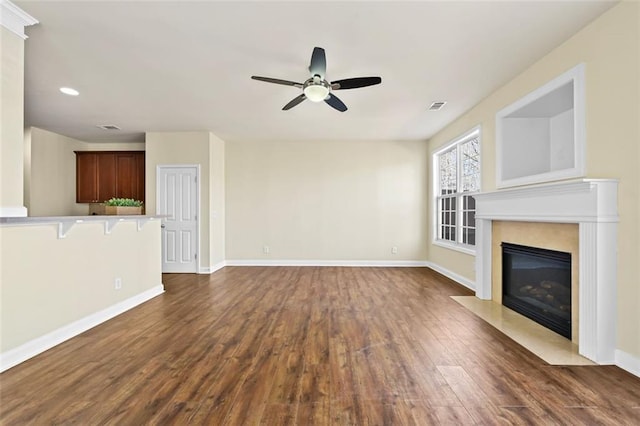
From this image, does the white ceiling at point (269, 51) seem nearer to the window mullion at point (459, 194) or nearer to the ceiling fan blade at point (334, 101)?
the ceiling fan blade at point (334, 101)

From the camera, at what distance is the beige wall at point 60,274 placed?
2264mm

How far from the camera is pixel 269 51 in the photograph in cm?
284

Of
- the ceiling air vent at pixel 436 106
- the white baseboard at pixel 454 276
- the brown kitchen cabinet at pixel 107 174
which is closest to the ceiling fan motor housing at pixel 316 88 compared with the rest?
the ceiling air vent at pixel 436 106

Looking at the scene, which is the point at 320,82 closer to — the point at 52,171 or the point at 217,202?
the point at 217,202

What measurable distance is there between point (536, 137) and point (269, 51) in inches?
128

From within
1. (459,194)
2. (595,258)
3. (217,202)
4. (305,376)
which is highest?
(459,194)

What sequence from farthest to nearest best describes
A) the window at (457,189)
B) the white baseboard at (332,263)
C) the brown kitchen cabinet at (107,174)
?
the white baseboard at (332,263) → the brown kitchen cabinet at (107,174) → the window at (457,189)

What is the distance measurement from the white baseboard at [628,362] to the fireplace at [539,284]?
47 centimetres

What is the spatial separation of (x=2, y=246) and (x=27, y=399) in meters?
1.10

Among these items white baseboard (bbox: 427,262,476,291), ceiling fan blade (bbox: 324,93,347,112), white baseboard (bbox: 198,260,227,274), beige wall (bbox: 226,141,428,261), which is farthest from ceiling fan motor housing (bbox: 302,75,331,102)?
white baseboard (bbox: 198,260,227,274)

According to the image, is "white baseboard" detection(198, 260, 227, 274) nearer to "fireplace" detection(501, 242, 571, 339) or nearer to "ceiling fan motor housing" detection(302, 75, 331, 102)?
"ceiling fan motor housing" detection(302, 75, 331, 102)

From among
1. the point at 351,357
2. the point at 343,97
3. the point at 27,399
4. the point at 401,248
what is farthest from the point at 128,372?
the point at 401,248

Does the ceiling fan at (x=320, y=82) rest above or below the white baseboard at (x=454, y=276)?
above

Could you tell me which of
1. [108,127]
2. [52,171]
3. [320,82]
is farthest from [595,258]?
[52,171]
